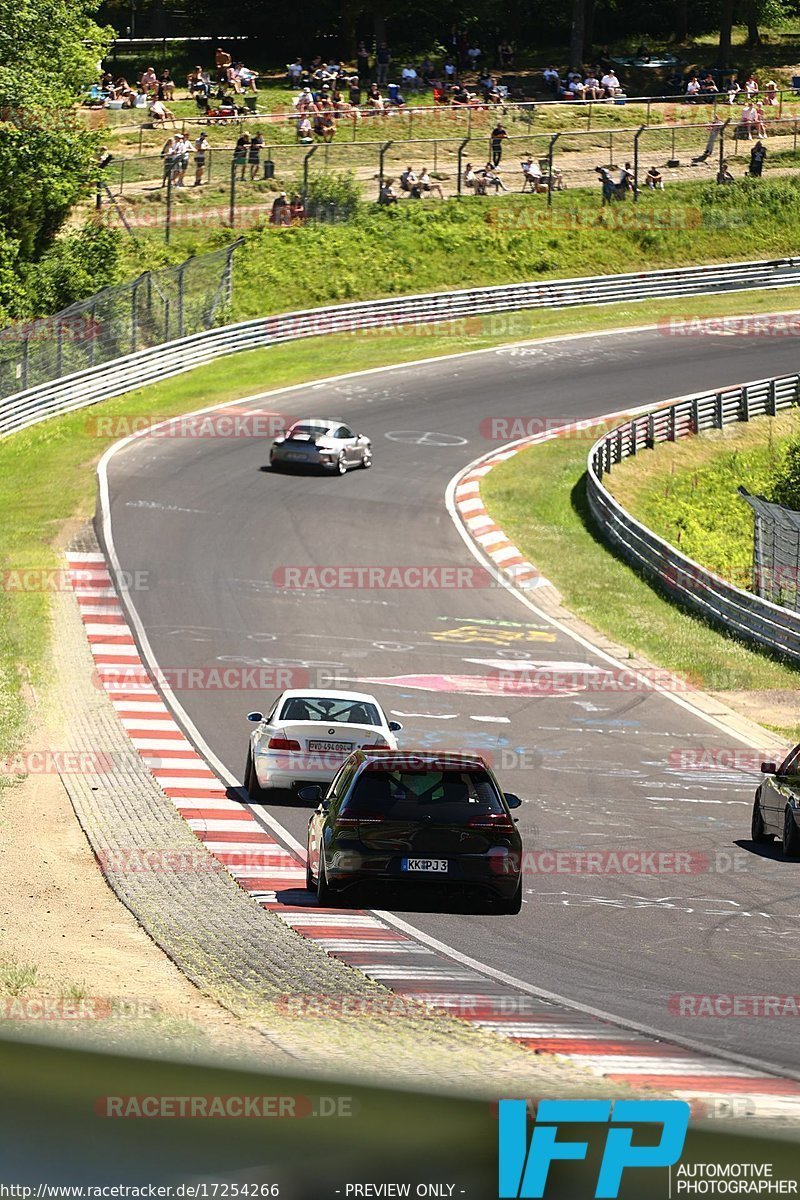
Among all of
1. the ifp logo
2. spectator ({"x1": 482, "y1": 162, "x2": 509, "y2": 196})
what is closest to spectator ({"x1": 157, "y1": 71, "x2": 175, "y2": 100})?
spectator ({"x1": 482, "y1": 162, "x2": 509, "y2": 196})

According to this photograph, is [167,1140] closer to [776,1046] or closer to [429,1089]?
[429,1089]

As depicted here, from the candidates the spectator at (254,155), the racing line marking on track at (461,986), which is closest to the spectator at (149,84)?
the spectator at (254,155)

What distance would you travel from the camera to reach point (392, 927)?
1510 cm

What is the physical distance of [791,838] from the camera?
59.7ft

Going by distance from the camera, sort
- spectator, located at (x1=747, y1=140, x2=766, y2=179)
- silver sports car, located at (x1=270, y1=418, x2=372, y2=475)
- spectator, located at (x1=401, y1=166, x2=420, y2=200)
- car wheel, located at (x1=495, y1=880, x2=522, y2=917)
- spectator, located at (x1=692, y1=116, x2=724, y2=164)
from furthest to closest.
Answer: spectator, located at (x1=692, y1=116, x2=724, y2=164) < spectator, located at (x1=747, y1=140, x2=766, y2=179) < spectator, located at (x1=401, y1=166, x2=420, y2=200) < silver sports car, located at (x1=270, y1=418, x2=372, y2=475) < car wheel, located at (x1=495, y1=880, x2=522, y2=917)

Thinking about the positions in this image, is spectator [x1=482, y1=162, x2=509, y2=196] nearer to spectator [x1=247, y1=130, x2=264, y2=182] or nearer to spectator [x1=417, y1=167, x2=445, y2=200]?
spectator [x1=417, y1=167, x2=445, y2=200]

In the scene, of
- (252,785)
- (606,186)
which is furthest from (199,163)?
(252,785)

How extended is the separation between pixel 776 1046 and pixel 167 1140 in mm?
4281

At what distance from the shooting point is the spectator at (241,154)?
205ft

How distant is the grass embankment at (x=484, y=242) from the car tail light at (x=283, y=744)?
39854 millimetres

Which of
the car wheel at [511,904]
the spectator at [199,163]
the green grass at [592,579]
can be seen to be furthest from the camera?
the spectator at [199,163]

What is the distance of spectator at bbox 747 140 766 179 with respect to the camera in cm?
7000

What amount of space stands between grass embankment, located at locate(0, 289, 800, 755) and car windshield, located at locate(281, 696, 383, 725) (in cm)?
434

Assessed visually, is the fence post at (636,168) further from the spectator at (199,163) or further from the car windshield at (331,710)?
the car windshield at (331,710)
